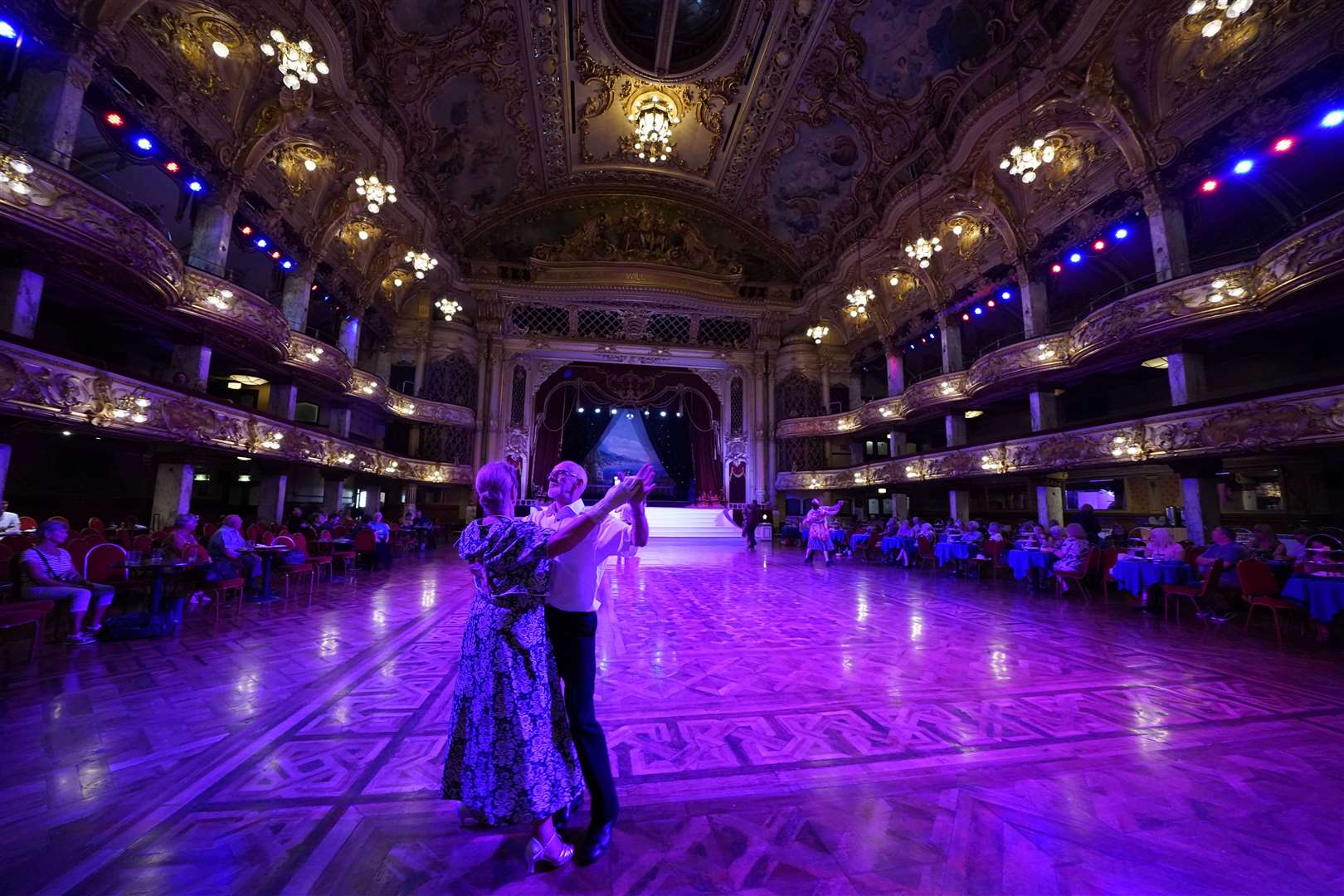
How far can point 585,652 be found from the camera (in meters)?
1.85

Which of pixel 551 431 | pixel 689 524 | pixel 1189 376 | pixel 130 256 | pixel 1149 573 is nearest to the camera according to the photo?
pixel 1149 573

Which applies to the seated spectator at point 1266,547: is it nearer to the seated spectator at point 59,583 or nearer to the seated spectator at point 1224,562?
the seated spectator at point 1224,562

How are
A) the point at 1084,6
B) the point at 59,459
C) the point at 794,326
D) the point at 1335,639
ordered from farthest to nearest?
the point at 794,326
the point at 59,459
the point at 1084,6
the point at 1335,639

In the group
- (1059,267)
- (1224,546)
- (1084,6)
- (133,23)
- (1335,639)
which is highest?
(1084,6)

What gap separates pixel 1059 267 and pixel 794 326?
971 cm

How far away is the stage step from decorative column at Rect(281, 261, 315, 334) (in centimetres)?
1156

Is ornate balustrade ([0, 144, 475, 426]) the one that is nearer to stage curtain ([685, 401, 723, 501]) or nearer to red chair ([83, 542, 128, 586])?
red chair ([83, 542, 128, 586])

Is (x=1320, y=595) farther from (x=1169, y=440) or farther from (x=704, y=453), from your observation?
(x=704, y=453)

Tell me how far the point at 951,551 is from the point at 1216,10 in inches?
380

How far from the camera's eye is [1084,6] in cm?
908

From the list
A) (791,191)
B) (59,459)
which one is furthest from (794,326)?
(59,459)

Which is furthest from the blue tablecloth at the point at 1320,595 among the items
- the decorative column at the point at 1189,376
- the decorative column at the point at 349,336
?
the decorative column at the point at 349,336

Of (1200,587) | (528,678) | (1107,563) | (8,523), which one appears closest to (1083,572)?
(1107,563)

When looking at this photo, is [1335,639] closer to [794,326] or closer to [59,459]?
[794,326]
